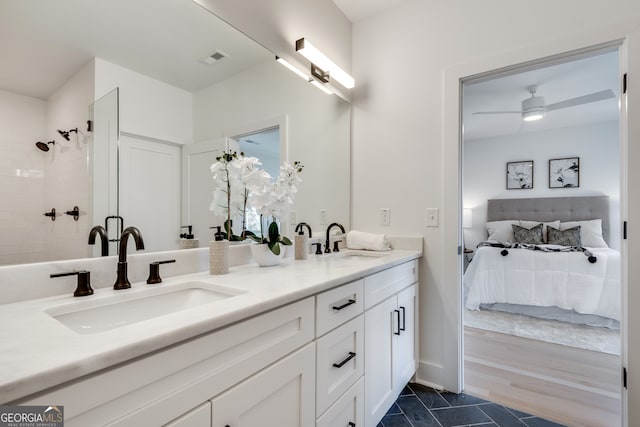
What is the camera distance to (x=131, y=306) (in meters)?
0.98

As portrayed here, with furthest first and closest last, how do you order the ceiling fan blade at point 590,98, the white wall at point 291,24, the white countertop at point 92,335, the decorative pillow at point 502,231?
the decorative pillow at point 502,231, the ceiling fan blade at point 590,98, the white wall at point 291,24, the white countertop at point 92,335

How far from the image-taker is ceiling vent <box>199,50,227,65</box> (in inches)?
55.7

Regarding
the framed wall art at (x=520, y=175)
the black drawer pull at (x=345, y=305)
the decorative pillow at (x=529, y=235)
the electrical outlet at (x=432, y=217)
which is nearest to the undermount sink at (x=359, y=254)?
the electrical outlet at (x=432, y=217)

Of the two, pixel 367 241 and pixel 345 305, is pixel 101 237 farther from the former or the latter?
pixel 367 241

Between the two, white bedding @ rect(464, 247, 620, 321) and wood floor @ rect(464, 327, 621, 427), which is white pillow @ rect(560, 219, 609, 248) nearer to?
white bedding @ rect(464, 247, 620, 321)

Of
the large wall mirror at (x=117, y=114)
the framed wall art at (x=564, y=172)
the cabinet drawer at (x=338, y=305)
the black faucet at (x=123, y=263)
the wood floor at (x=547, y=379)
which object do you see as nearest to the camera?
the large wall mirror at (x=117, y=114)

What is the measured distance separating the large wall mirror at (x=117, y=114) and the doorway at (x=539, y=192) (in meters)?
1.58

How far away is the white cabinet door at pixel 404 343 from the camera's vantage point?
5.69 feet

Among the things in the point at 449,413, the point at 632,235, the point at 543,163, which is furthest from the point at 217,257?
the point at 543,163

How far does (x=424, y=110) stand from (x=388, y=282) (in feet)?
3.98

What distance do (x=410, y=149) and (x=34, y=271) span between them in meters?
2.03

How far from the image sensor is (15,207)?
87cm

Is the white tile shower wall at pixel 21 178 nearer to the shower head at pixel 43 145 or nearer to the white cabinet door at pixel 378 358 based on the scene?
the shower head at pixel 43 145

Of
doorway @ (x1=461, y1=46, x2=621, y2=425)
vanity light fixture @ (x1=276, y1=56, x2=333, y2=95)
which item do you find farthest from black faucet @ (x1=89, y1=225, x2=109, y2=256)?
doorway @ (x1=461, y1=46, x2=621, y2=425)
